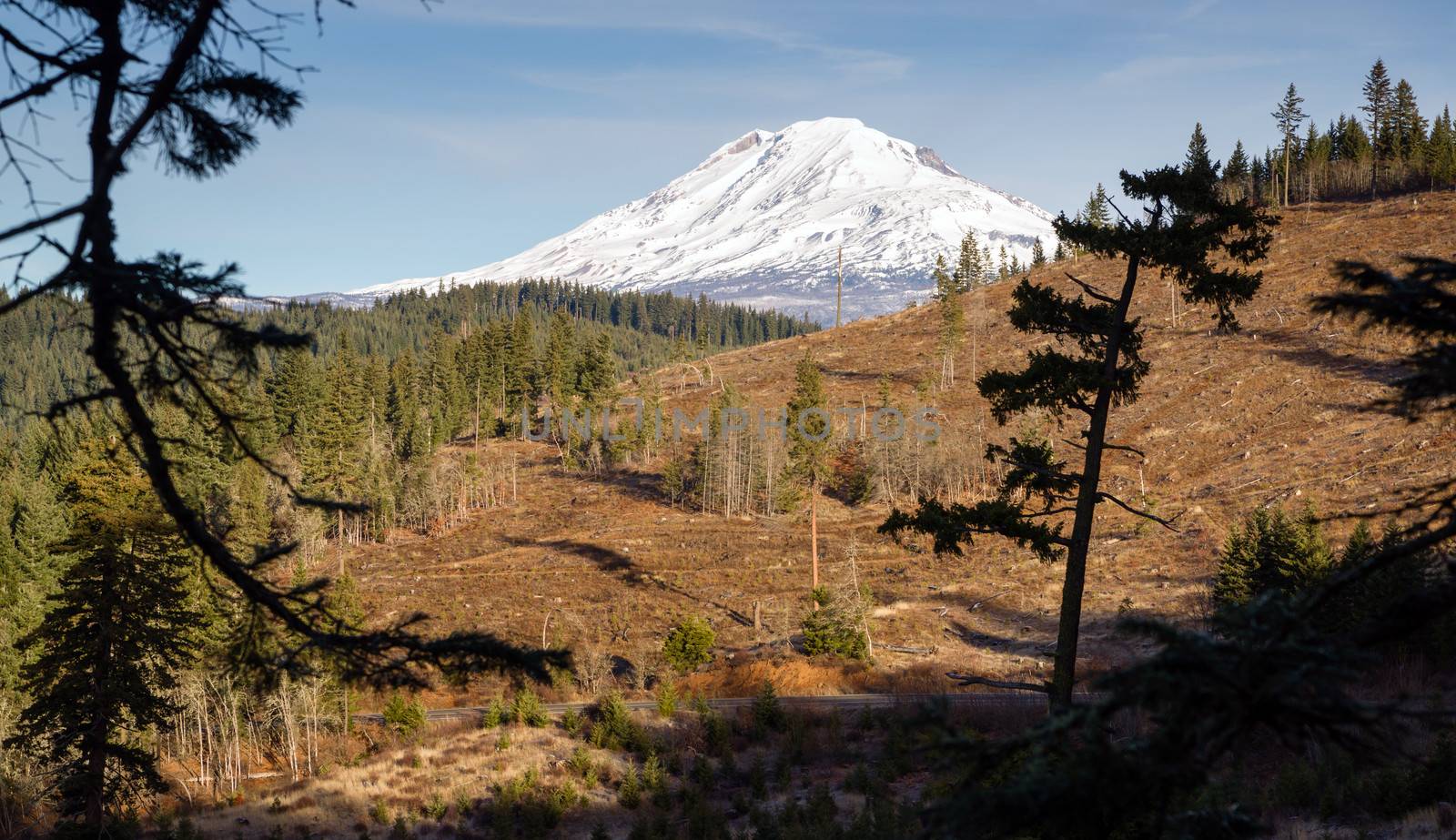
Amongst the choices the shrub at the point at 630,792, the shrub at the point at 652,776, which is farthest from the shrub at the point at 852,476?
the shrub at the point at 630,792

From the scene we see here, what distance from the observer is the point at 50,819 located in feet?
74.7

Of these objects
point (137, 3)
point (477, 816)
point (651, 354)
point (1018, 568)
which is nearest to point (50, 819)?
point (477, 816)

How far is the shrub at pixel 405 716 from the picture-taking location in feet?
83.7

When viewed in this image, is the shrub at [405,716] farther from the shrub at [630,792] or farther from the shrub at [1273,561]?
the shrub at [1273,561]

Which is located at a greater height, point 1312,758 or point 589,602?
→ point 1312,758

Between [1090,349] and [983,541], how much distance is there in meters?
43.8

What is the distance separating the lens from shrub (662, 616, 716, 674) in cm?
3297

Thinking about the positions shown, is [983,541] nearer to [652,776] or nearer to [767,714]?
[767,714]

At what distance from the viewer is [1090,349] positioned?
38.7 ft

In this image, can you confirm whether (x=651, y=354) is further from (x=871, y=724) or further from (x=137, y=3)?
(x=137, y=3)

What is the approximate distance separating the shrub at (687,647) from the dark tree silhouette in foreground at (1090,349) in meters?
22.3

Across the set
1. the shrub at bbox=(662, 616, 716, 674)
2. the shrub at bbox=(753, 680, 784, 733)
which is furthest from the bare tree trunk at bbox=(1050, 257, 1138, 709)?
the shrub at bbox=(662, 616, 716, 674)

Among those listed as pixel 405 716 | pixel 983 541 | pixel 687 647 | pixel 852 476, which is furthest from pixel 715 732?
pixel 852 476

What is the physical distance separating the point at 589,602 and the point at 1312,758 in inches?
1507
